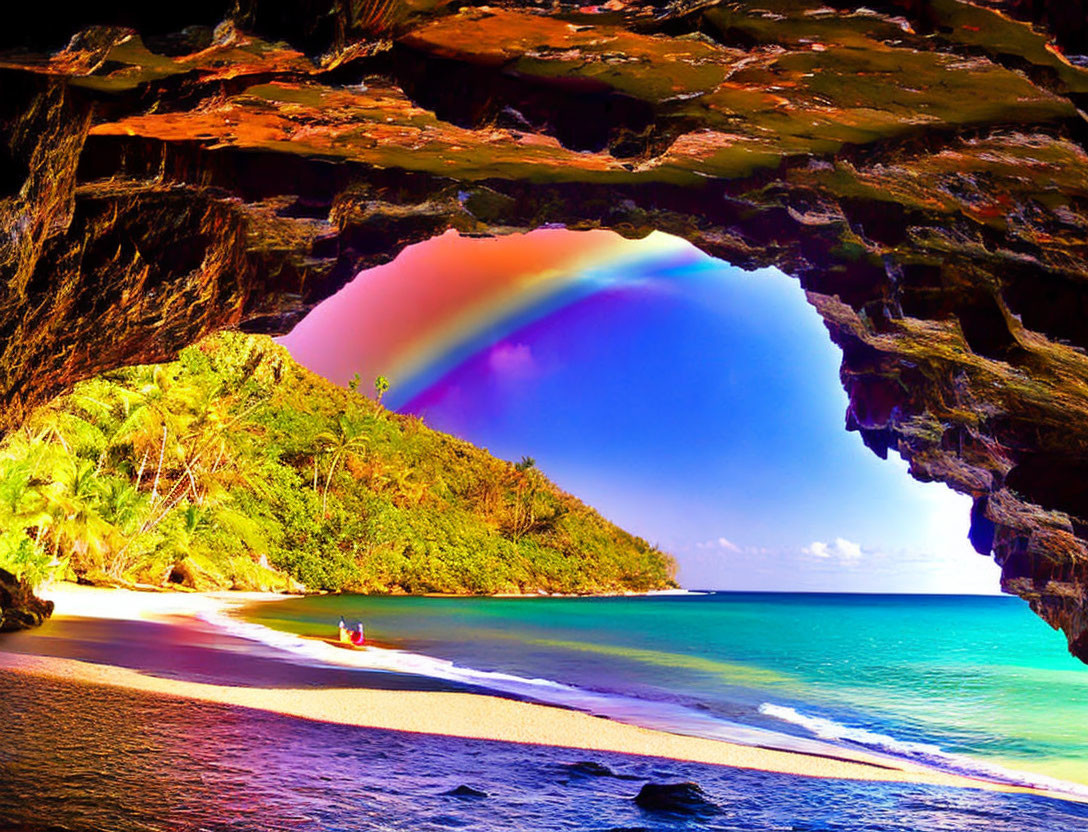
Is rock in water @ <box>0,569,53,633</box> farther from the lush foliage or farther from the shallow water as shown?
the shallow water

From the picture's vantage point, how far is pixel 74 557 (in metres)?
31.3

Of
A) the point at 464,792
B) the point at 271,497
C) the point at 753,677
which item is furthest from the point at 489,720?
the point at 271,497

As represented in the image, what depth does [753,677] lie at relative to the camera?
89.8 ft

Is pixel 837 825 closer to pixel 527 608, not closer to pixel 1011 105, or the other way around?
pixel 1011 105

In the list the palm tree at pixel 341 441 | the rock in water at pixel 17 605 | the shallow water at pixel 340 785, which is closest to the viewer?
the shallow water at pixel 340 785

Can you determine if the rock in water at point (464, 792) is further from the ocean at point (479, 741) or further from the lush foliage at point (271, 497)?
the lush foliage at point (271, 497)

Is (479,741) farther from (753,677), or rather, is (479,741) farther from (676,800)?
(753,677)

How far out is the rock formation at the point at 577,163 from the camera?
523 cm

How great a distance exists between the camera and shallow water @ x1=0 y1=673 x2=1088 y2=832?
6703 mm

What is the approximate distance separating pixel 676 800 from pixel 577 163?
624cm

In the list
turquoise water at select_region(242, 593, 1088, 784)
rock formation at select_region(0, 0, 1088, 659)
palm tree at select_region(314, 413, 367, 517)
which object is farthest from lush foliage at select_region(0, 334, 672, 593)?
rock formation at select_region(0, 0, 1088, 659)

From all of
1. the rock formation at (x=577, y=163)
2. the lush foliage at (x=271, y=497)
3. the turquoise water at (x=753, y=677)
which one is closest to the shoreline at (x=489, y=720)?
the turquoise water at (x=753, y=677)

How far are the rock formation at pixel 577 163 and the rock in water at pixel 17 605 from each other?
33.9ft

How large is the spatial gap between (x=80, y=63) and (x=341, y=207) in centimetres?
416
